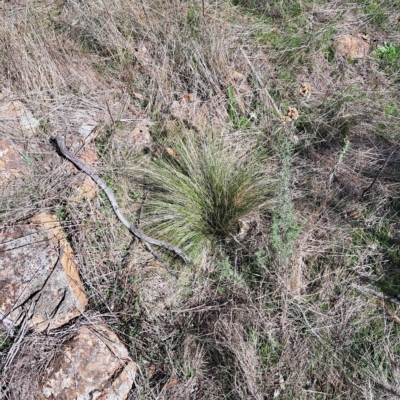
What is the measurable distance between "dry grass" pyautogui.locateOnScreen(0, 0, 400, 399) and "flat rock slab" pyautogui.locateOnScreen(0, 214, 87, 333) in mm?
84

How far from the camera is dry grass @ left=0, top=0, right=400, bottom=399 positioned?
6.75 ft

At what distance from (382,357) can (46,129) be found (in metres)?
2.44

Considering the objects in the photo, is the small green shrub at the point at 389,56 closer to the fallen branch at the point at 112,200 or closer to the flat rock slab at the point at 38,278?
the fallen branch at the point at 112,200

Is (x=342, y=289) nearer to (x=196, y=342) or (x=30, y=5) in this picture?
(x=196, y=342)

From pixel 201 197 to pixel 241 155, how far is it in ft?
1.51

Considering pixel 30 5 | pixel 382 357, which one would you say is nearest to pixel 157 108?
pixel 30 5

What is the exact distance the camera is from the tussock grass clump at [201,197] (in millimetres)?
2395

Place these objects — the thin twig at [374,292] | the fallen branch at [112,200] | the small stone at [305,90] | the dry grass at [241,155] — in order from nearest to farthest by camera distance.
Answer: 1. the dry grass at [241,155]
2. the thin twig at [374,292]
3. the fallen branch at [112,200]
4. the small stone at [305,90]

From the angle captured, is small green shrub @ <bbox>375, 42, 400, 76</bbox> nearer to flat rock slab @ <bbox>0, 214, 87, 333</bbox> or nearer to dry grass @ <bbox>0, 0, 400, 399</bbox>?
dry grass @ <bbox>0, 0, 400, 399</bbox>

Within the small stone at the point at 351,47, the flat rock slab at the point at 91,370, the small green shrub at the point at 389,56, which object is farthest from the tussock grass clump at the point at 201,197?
the small green shrub at the point at 389,56

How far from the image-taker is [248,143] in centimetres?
276

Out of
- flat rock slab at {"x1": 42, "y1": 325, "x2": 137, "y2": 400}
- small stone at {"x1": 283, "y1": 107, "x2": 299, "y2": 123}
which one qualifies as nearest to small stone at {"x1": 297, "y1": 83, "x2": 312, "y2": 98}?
small stone at {"x1": 283, "y1": 107, "x2": 299, "y2": 123}

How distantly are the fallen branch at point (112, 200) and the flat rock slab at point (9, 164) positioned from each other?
0.26 meters

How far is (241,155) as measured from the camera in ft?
8.86
